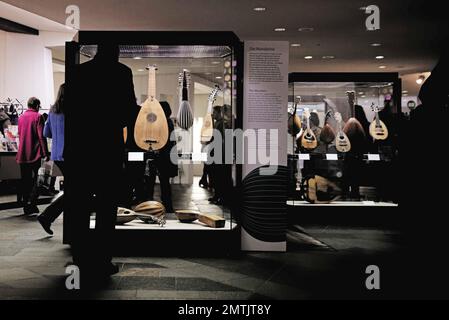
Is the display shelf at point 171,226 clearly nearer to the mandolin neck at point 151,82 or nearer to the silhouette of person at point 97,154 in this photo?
the silhouette of person at point 97,154

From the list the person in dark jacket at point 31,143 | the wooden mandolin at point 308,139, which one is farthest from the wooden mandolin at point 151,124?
the person in dark jacket at point 31,143

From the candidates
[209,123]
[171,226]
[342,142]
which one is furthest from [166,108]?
[342,142]

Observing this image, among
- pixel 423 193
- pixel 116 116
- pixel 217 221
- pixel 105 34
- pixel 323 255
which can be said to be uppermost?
pixel 105 34

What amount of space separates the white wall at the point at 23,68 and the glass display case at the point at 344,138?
5901 millimetres

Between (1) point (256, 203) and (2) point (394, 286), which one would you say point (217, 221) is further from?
(2) point (394, 286)

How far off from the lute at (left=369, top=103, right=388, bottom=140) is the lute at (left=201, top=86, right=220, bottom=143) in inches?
120

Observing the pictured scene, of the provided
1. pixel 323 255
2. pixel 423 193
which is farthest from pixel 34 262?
pixel 423 193

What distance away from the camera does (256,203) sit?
16.4 feet

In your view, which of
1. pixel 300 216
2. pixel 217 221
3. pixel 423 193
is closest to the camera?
pixel 423 193

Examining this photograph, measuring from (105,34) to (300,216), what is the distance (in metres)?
3.87

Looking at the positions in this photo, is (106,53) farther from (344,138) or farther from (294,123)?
(344,138)

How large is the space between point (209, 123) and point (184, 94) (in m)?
0.42

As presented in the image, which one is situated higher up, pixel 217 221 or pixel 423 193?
pixel 423 193

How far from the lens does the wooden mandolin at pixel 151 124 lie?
516 centimetres
